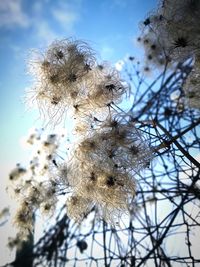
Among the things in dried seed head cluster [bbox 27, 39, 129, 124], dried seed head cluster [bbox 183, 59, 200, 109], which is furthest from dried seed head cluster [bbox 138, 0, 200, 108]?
dried seed head cluster [bbox 27, 39, 129, 124]

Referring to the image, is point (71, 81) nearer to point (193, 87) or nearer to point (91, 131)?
point (91, 131)

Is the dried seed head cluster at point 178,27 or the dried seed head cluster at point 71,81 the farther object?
the dried seed head cluster at point 71,81

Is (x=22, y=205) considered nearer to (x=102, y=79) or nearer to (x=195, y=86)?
(x=102, y=79)

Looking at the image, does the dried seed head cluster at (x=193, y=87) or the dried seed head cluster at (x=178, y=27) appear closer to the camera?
the dried seed head cluster at (x=178, y=27)

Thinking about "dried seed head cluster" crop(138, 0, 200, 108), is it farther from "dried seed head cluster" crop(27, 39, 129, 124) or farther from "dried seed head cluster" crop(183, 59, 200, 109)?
"dried seed head cluster" crop(27, 39, 129, 124)

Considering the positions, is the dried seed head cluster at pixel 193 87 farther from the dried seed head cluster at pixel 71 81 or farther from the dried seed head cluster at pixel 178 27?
the dried seed head cluster at pixel 71 81

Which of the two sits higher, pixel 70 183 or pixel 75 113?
pixel 75 113

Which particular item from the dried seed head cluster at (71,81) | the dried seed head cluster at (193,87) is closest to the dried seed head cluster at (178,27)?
the dried seed head cluster at (193,87)

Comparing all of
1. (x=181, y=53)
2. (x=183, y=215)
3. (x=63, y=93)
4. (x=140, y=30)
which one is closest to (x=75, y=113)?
(x=63, y=93)

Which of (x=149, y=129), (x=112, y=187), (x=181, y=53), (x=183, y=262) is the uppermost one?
(x=181, y=53)
